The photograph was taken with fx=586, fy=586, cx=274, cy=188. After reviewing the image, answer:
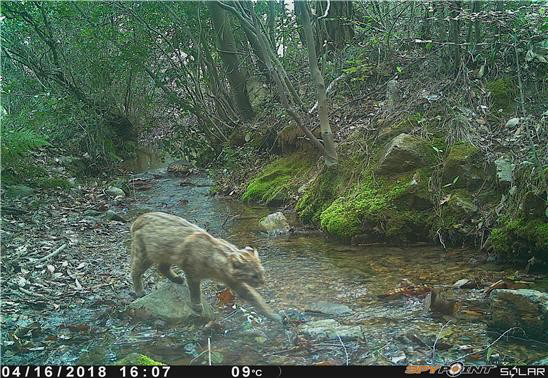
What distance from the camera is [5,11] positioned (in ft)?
43.1

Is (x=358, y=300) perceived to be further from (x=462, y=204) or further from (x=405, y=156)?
(x=405, y=156)

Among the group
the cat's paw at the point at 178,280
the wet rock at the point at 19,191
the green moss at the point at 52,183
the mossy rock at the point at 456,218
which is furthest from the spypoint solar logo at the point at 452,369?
the green moss at the point at 52,183

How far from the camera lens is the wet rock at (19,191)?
997 centimetres

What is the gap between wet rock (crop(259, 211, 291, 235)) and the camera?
904cm

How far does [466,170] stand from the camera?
789 centimetres

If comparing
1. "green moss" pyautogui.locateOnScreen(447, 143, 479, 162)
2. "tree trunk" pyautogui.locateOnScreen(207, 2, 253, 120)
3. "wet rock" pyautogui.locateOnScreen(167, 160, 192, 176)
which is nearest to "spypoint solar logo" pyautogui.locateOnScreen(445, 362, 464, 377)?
"green moss" pyautogui.locateOnScreen(447, 143, 479, 162)

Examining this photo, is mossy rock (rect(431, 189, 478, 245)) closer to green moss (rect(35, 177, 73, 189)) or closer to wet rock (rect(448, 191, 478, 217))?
wet rock (rect(448, 191, 478, 217))

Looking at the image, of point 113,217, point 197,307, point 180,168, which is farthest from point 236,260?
point 180,168

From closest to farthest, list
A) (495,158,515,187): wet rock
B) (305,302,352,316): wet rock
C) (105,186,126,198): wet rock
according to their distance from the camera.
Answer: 1. (305,302,352,316): wet rock
2. (495,158,515,187): wet rock
3. (105,186,126,198): wet rock

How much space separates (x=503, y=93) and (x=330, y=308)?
4.93 meters

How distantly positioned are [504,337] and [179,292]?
2.93 m

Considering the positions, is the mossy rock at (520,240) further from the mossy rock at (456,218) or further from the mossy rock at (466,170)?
the mossy rock at (466,170)

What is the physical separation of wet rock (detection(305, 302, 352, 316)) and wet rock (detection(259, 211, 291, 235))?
3.19 m

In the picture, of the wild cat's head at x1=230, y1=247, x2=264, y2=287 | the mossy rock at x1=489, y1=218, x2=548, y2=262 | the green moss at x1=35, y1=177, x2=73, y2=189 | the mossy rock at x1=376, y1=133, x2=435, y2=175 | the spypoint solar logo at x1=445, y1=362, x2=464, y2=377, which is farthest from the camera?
the green moss at x1=35, y1=177, x2=73, y2=189
